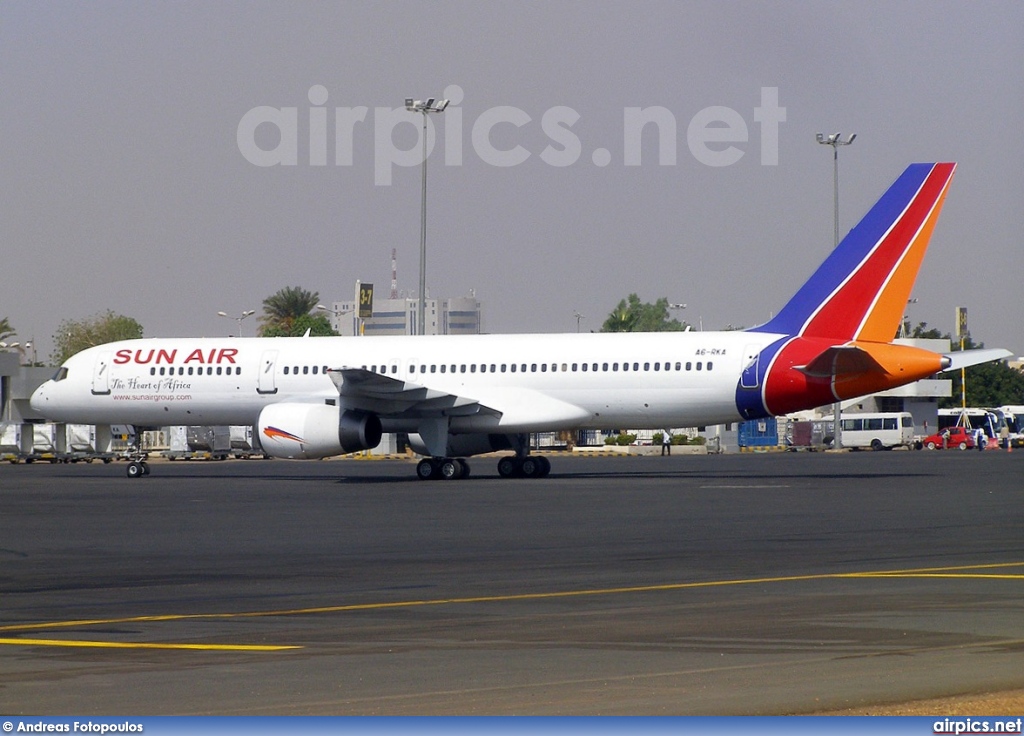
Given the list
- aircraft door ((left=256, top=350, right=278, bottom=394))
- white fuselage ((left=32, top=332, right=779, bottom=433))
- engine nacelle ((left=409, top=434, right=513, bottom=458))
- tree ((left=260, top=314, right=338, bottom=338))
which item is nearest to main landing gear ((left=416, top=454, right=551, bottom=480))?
engine nacelle ((left=409, top=434, right=513, bottom=458))

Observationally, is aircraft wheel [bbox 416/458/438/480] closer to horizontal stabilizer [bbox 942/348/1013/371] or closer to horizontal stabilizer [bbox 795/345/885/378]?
horizontal stabilizer [bbox 795/345/885/378]

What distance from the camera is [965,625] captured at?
1152cm

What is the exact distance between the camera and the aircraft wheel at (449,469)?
40.0 metres

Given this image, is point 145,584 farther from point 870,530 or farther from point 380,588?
point 870,530

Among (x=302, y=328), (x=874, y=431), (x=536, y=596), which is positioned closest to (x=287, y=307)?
(x=302, y=328)

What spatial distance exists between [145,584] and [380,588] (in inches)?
99.7

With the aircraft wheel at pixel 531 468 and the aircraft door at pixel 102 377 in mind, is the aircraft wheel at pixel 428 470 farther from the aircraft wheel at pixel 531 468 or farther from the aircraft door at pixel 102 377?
the aircraft door at pixel 102 377

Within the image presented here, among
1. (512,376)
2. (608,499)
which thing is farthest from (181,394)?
(608,499)

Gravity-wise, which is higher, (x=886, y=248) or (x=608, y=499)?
(x=886, y=248)

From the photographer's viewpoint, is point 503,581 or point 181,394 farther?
point 181,394

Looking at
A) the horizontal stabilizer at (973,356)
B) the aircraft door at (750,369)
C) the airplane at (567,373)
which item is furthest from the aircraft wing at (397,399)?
the horizontal stabilizer at (973,356)

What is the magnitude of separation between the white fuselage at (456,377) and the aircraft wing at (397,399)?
0.40 meters

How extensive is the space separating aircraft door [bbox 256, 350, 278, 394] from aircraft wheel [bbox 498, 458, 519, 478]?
6.74 meters

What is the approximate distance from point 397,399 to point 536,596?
2571 cm
